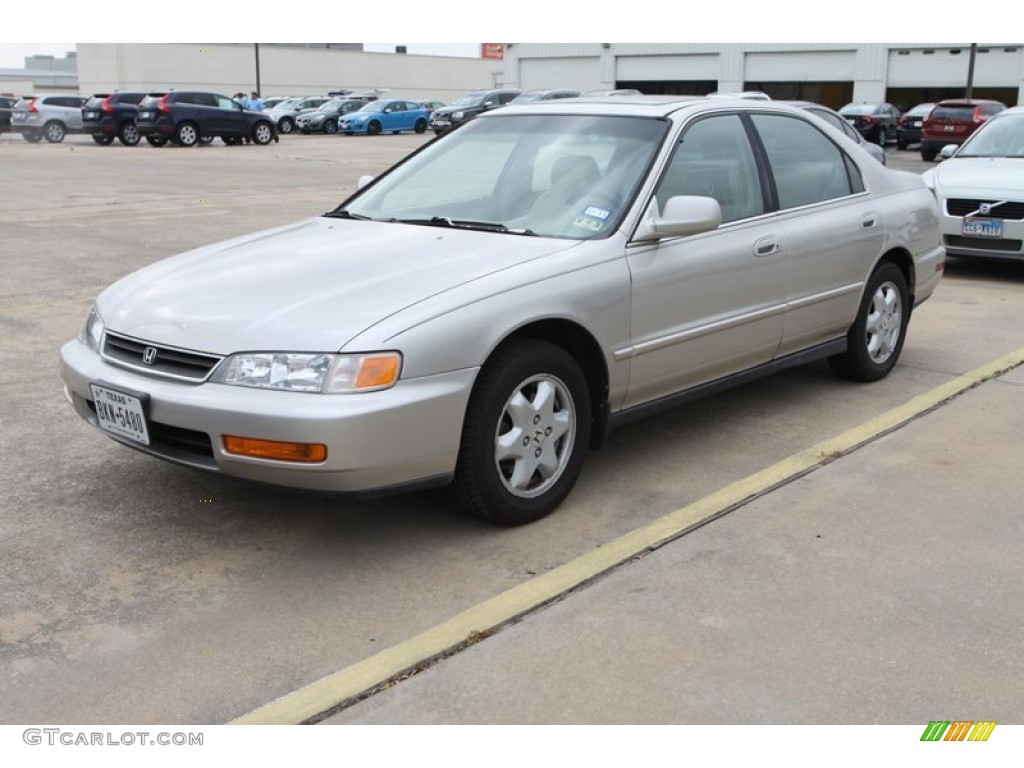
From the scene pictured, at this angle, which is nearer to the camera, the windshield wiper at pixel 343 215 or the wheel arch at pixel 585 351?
the wheel arch at pixel 585 351

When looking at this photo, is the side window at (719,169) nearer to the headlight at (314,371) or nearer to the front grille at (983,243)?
the headlight at (314,371)

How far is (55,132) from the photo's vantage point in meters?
33.6

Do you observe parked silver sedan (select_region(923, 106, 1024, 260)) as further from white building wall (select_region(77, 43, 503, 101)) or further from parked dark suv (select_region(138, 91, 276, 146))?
white building wall (select_region(77, 43, 503, 101))

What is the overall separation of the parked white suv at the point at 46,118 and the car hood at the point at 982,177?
2941 centimetres

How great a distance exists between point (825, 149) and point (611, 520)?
2.61m

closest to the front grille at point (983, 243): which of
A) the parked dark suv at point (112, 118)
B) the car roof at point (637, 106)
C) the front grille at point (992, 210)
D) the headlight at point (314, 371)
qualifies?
the front grille at point (992, 210)

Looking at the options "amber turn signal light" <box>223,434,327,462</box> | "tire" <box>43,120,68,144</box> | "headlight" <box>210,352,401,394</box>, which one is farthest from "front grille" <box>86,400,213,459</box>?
"tire" <box>43,120,68,144</box>

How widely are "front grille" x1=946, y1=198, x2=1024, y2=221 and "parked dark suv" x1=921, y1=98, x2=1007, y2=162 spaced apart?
18230 millimetres

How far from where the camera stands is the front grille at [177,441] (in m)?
3.65

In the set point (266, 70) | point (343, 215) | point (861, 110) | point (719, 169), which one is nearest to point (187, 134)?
point (861, 110)

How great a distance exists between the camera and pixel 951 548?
3.92m

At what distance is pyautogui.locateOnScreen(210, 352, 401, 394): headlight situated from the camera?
3.51 meters

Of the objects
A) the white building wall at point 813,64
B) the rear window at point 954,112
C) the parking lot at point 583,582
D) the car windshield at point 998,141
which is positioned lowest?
the parking lot at point 583,582

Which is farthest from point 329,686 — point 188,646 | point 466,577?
→ point 466,577
